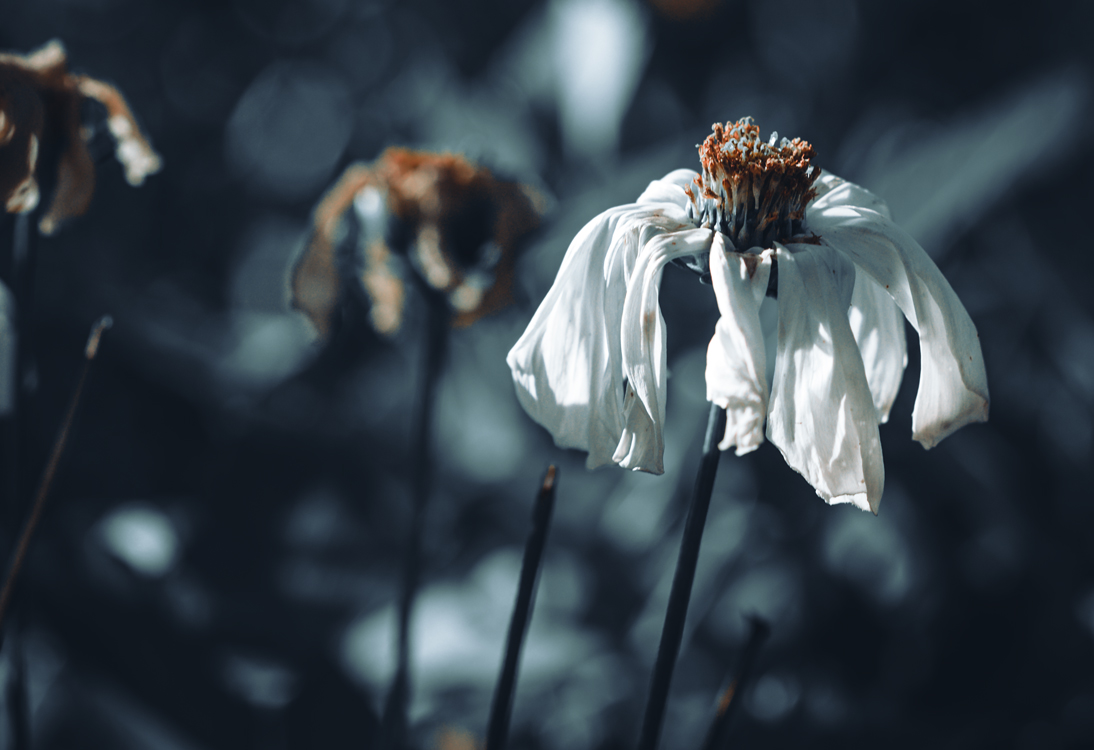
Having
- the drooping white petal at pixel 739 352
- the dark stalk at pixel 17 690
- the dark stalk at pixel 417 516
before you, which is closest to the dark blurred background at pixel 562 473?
the dark stalk at pixel 17 690

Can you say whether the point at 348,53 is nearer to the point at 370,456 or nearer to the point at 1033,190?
the point at 370,456

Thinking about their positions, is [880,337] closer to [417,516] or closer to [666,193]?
[666,193]

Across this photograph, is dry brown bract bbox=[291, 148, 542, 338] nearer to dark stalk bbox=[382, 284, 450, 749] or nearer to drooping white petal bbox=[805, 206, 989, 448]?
dark stalk bbox=[382, 284, 450, 749]

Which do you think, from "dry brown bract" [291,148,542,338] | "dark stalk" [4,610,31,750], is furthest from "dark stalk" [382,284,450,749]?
"dark stalk" [4,610,31,750]

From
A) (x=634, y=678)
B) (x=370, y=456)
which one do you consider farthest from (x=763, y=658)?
(x=370, y=456)

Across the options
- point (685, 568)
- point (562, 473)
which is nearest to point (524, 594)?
point (685, 568)

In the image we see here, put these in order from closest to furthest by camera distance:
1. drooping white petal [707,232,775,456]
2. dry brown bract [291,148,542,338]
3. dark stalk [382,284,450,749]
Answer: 1. drooping white petal [707,232,775,456]
2. dark stalk [382,284,450,749]
3. dry brown bract [291,148,542,338]
